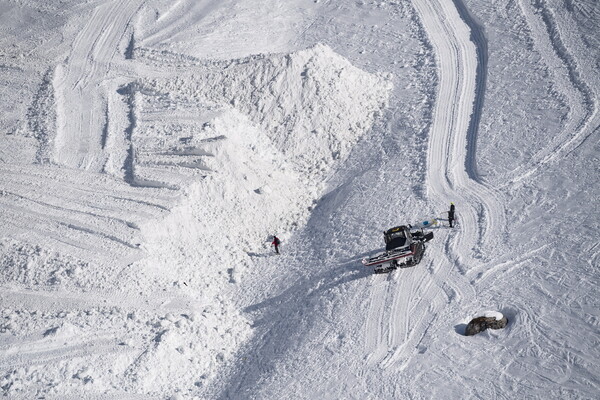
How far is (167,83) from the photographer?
3147cm

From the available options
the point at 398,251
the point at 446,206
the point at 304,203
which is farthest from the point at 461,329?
the point at 304,203

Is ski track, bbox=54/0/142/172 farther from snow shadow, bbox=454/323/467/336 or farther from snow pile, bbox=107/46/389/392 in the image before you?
snow shadow, bbox=454/323/467/336

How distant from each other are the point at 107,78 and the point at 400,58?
45.3 feet

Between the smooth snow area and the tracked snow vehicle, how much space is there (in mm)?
405

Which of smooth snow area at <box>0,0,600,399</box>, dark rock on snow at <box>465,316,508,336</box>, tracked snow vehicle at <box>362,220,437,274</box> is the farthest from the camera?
tracked snow vehicle at <box>362,220,437,274</box>

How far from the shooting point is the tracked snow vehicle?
891 inches

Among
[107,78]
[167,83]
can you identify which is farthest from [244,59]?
[107,78]

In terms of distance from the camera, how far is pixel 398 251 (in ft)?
74.5

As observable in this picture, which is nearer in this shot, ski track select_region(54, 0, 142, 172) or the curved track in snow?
the curved track in snow

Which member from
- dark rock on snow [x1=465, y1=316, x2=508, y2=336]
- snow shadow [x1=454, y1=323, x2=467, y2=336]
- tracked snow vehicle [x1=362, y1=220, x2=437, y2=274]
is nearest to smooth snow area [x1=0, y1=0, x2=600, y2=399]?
snow shadow [x1=454, y1=323, x2=467, y2=336]

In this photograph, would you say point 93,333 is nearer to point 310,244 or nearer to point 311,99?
point 310,244

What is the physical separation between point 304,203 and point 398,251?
5.82 meters

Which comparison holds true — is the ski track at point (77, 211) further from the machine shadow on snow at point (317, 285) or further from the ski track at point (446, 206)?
the ski track at point (446, 206)

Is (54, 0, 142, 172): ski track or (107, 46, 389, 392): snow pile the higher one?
(54, 0, 142, 172): ski track
